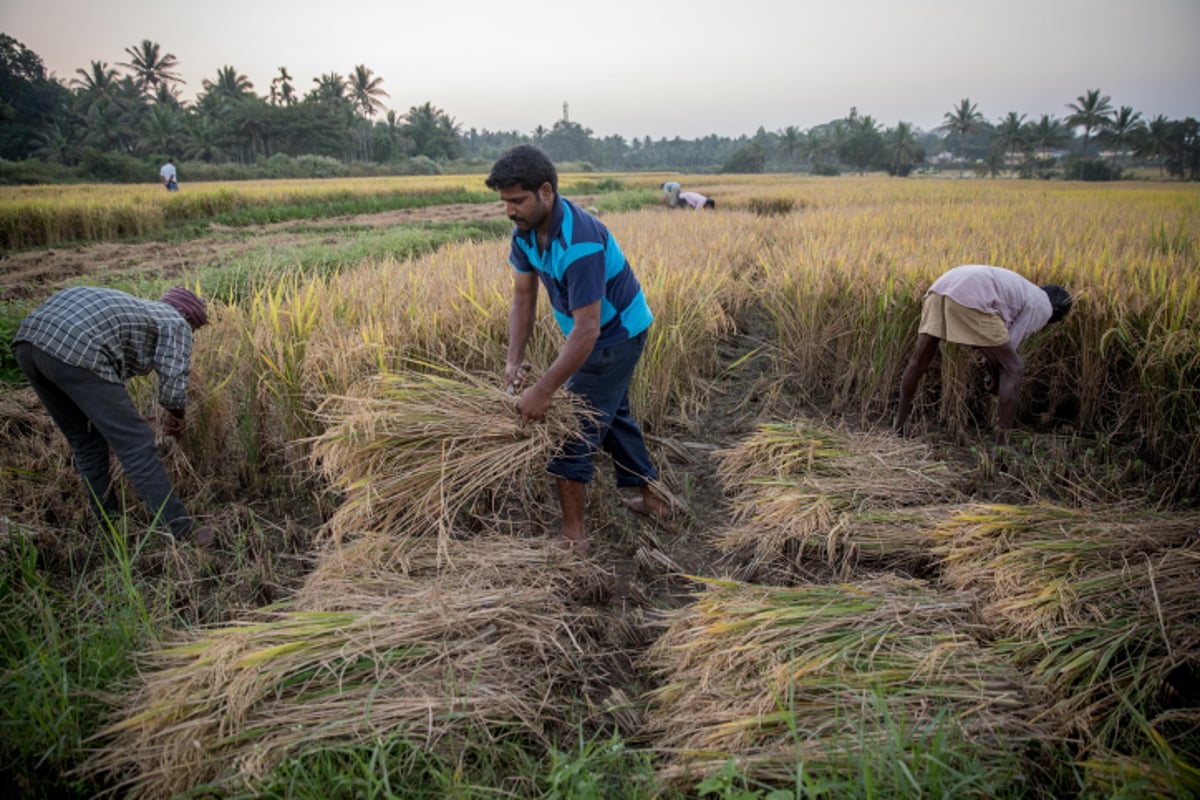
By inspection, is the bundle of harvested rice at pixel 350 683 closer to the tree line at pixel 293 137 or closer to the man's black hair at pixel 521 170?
the man's black hair at pixel 521 170

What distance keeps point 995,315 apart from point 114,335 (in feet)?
12.2

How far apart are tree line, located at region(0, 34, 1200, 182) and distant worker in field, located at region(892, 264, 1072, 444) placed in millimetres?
28088

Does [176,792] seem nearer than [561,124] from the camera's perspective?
Yes

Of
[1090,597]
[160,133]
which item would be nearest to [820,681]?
[1090,597]

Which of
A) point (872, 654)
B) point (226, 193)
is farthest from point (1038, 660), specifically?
point (226, 193)

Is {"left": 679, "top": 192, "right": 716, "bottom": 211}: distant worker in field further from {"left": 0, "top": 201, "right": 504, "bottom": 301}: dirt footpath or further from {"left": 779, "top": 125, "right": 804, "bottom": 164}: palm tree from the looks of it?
{"left": 779, "top": 125, "right": 804, "bottom": 164}: palm tree

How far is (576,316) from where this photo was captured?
1.80m

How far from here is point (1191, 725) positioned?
1.21m

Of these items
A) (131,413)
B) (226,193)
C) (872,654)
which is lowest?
(872,654)

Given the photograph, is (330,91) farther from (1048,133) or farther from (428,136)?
(1048,133)

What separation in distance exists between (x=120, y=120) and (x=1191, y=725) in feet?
176

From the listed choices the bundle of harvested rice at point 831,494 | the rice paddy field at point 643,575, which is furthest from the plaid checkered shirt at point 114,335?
the bundle of harvested rice at point 831,494

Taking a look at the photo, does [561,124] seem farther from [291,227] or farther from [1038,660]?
[1038,660]

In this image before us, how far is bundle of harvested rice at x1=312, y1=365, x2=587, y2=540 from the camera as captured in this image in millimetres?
1918
